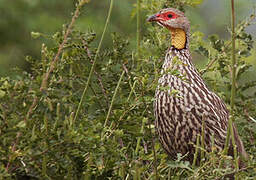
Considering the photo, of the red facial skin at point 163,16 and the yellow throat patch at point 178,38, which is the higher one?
the red facial skin at point 163,16

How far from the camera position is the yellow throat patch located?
125 inches

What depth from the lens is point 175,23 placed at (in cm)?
320

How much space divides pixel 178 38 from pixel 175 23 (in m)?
0.08

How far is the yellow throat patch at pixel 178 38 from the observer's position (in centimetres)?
318

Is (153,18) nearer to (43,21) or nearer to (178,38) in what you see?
(178,38)

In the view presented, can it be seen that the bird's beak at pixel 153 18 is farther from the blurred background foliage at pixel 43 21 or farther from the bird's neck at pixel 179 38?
the blurred background foliage at pixel 43 21

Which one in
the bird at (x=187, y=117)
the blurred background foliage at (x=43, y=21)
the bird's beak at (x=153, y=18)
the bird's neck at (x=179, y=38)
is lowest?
the bird at (x=187, y=117)

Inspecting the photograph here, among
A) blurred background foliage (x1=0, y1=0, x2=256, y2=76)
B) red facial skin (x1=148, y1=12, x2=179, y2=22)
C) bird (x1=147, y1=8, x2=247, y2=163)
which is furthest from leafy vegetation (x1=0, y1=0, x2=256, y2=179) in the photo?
blurred background foliage (x1=0, y1=0, x2=256, y2=76)

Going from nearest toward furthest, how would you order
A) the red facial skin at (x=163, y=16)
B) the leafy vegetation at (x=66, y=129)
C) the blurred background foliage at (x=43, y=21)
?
the leafy vegetation at (x=66, y=129) < the red facial skin at (x=163, y=16) < the blurred background foliage at (x=43, y=21)

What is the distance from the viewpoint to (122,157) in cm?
188

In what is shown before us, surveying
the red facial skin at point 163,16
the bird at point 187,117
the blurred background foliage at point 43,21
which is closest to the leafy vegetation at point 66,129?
the bird at point 187,117

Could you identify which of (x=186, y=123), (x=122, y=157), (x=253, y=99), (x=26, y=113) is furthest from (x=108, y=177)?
(x=253, y=99)

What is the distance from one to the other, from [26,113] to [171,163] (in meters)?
0.57

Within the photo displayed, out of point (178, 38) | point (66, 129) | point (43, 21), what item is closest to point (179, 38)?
point (178, 38)
